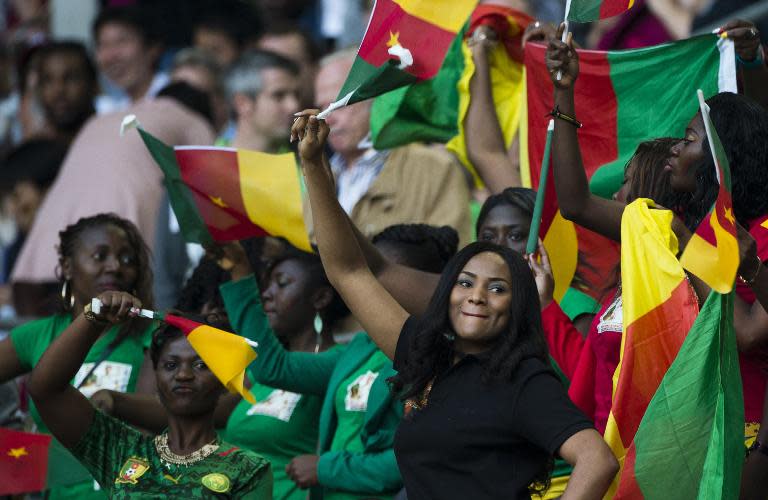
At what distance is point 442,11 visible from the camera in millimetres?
5754

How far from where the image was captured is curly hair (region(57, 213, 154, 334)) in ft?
21.0

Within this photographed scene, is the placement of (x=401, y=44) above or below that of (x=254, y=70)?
below

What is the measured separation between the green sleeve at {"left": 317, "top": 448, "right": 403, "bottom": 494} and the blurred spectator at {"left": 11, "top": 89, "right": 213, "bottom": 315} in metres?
2.85

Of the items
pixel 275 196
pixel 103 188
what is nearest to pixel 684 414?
→ pixel 275 196

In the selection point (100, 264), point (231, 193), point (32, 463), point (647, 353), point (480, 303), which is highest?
point (231, 193)

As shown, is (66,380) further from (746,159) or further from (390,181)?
(390,181)

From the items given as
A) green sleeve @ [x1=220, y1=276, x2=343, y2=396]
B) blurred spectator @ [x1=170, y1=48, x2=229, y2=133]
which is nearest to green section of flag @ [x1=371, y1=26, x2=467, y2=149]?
green sleeve @ [x1=220, y1=276, x2=343, y2=396]

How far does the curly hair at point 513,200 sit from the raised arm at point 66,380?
1457mm

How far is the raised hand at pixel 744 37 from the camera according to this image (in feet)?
19.0

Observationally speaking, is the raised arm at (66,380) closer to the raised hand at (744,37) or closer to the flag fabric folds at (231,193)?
the flag fabric folds at (231,193)

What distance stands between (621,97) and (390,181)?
1.40 m

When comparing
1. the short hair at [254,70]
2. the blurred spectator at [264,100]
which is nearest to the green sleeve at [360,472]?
the blurred spectator at [264,100]

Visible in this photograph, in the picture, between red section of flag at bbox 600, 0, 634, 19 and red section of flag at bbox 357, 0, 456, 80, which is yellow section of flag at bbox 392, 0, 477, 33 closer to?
red section of flag at bbox 357, 0, 456, 80

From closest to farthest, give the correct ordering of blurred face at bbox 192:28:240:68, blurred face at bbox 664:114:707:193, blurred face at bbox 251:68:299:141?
1. blurred face at bbox 664:114:707:193
2. blurred face at bbox 251:68:299:141
3. blurred face at bbox 192:28:240:68
